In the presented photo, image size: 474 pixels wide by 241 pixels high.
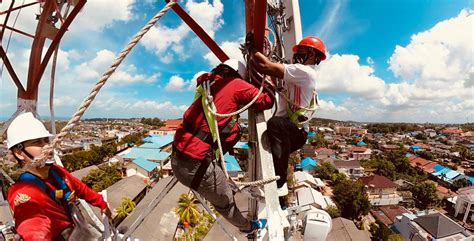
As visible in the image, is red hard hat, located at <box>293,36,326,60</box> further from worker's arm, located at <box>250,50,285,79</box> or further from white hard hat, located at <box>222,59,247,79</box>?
white hard hat, located at <box>222,59,247,79</box>

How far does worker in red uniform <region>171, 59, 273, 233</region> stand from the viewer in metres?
1.88

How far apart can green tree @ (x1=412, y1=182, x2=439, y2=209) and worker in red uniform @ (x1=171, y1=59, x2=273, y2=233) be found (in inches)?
1366

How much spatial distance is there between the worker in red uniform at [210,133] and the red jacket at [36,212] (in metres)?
0.85

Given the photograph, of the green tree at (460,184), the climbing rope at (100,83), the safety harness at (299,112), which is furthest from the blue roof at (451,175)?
the climbing rope at (100,83)

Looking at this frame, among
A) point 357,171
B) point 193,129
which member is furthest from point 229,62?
point 357,171

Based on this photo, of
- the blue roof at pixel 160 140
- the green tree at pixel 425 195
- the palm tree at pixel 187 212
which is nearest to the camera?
the palm tree at pixel 187 212

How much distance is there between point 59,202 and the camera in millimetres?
1767

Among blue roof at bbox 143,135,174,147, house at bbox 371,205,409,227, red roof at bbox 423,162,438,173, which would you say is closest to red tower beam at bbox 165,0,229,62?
house at bbox 371,205,409,227

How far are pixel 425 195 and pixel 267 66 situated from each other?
35.6 m

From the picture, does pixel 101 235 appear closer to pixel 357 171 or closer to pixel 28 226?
pixel 28 226

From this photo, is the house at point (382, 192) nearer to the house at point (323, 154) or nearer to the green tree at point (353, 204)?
the green tree at point (353, 204)

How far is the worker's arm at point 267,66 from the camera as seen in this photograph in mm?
1896

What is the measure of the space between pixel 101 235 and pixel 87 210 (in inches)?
10.9

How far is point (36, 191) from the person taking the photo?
1.62 meters
